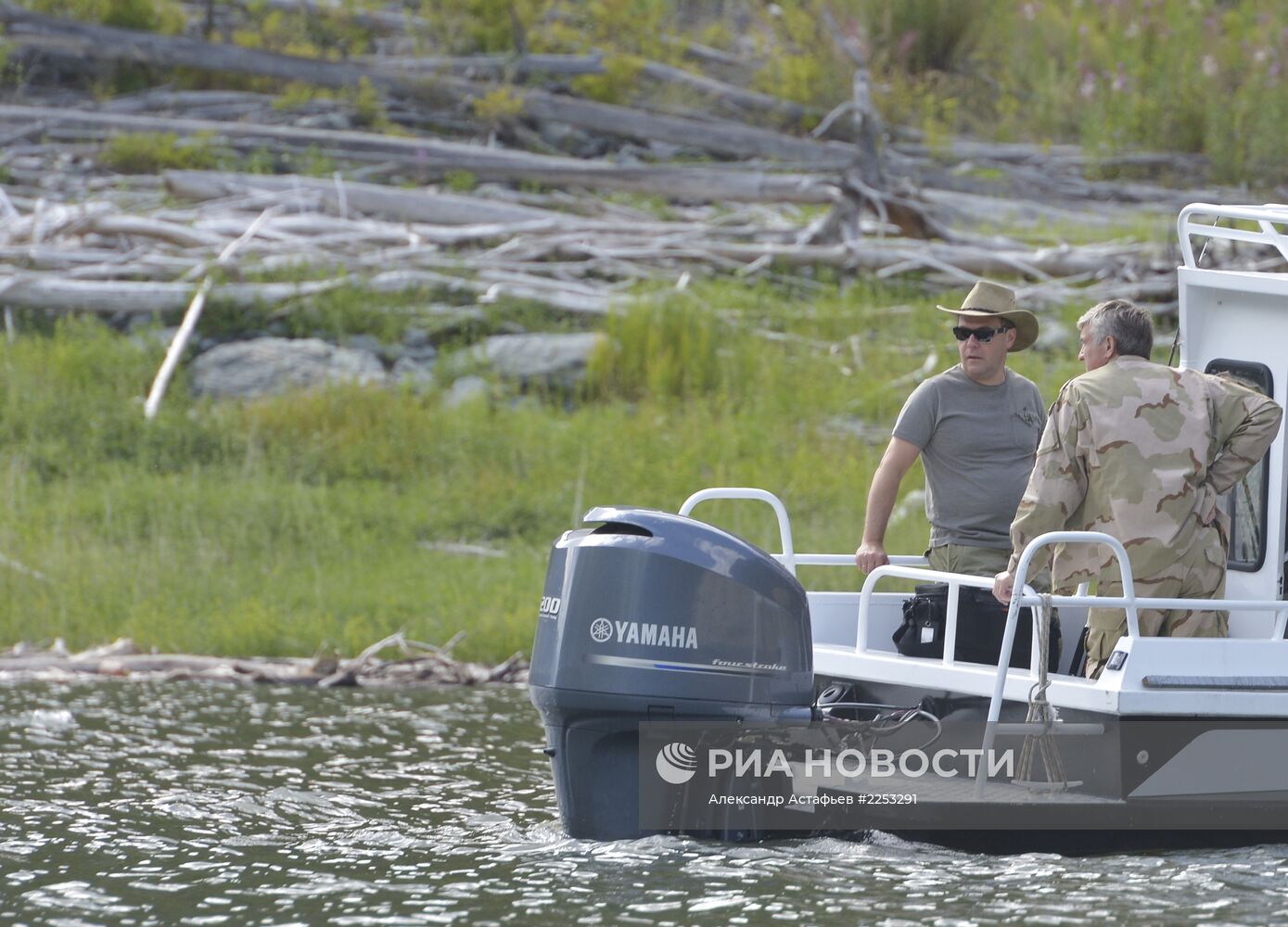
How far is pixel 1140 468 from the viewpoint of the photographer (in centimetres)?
590

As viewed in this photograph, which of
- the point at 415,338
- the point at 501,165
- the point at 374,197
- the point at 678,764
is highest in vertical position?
the point at 501,165

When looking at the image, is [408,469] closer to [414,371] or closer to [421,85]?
[414,371]

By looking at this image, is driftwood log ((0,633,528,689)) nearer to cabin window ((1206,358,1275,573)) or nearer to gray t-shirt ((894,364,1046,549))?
gray t-shirt ((894,364,1046,549))

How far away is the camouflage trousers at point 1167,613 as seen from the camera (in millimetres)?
6004

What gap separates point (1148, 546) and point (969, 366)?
1023mm

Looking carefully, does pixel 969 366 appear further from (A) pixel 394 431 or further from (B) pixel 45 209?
(B) pixel 45 209

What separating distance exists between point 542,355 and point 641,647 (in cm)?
892

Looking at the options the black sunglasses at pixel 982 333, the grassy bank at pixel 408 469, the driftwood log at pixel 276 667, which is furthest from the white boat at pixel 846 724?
the grassy bank at pixel 408 469

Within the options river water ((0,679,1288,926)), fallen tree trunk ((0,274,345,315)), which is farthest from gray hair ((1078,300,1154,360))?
fallen tree trunk ((0,274,345,315))

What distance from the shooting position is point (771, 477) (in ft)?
41.0

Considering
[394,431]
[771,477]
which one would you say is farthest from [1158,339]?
[394,431]

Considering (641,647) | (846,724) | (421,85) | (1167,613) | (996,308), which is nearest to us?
(641,647)

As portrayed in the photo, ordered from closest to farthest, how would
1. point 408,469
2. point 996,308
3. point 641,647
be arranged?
point 641,647, point 996,308, point 408,469

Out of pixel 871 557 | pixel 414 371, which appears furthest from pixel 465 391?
pixel 871 557
